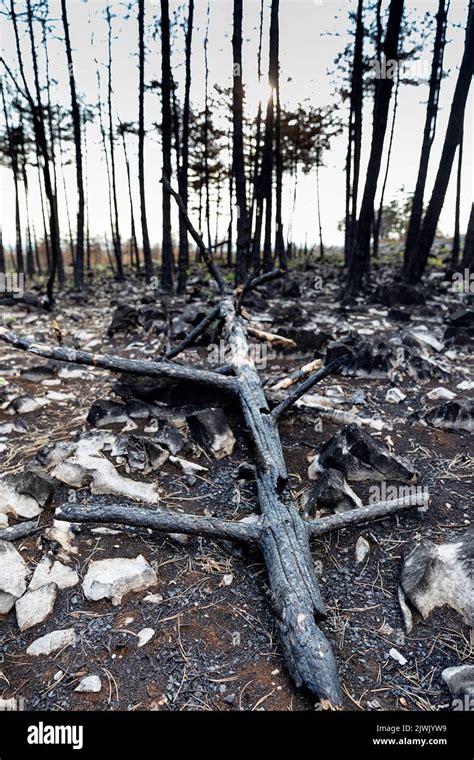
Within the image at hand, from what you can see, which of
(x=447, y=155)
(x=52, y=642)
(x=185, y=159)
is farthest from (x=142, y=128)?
(x=52, y=642)

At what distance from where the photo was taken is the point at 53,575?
2145mm

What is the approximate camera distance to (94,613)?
6.48ft

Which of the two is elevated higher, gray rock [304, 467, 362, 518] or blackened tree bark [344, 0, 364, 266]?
blackened tree bark [344, 0, 364, 266]

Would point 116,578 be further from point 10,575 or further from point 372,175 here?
point 372,175

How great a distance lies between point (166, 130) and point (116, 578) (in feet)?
37.7

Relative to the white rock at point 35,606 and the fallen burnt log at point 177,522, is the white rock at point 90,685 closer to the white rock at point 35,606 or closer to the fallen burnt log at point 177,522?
the white rock at point 35,606

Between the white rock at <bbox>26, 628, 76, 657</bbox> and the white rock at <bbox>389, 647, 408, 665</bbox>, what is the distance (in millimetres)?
1420

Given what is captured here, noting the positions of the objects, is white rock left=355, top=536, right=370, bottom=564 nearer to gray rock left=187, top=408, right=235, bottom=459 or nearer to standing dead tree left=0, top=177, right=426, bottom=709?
standing dead tree left=0, top=177, right=426, bottom=709

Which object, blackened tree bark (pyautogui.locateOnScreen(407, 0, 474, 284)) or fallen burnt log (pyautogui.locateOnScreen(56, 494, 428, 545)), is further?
blackened tree bark (pyautogui.locateOnScreen(407, 0, 474, 284))

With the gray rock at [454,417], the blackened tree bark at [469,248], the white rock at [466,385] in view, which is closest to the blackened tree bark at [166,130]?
the white rock at [466,385]

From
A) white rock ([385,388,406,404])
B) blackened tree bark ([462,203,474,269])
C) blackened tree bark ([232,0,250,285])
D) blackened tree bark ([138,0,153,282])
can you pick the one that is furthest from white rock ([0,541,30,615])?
blackened tree bark ([138,0,153,282])

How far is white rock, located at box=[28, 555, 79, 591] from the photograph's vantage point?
2.10 m
